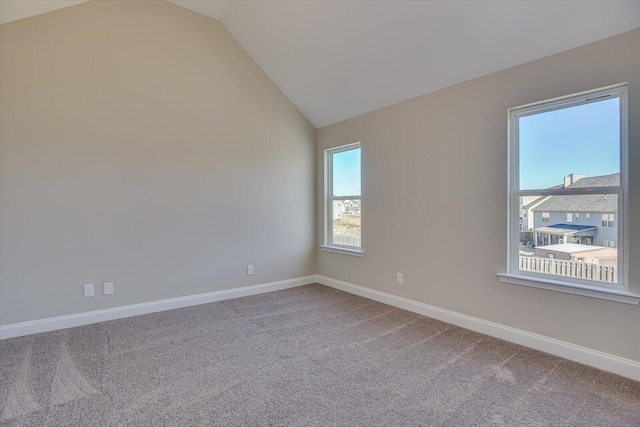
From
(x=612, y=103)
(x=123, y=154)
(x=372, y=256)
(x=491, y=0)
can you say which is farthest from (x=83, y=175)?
(x=612, y=103)

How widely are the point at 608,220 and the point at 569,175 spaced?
424 millimetres

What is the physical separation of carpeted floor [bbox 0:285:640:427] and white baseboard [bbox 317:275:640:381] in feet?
0.24

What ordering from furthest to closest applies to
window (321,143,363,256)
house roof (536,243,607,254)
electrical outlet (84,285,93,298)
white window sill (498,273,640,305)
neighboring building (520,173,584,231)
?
window (321,143,363,256)
electrical outlet (84,285,93,298)
neighboring building (520,173,584,231)
house roof (536,243,607,254)
white window sill (498,273,640,305)

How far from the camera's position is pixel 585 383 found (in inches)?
84.2

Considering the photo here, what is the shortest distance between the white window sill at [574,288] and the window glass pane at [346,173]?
218 cm

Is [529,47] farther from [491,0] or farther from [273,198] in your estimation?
[273,198]

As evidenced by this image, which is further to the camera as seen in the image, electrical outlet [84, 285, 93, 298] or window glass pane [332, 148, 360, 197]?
window glass pane [332, 148, 360, 197]

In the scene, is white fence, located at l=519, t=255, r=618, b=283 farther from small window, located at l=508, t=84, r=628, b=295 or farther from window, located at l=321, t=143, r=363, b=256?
window, located at l=321, t=143, r=363, b=256

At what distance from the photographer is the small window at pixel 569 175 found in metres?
2.29

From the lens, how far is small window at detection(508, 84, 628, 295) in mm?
2295

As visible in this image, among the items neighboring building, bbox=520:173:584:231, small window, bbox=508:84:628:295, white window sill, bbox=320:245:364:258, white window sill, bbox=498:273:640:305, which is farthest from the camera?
white window sill, bbox=320:245:364:258

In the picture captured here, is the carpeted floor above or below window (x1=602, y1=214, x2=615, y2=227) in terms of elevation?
below

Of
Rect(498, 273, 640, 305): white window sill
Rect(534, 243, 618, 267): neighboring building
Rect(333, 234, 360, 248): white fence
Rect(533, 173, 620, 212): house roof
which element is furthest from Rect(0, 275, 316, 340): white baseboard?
Rect(533, 173, 620, 212): house roof

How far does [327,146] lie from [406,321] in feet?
8.88
